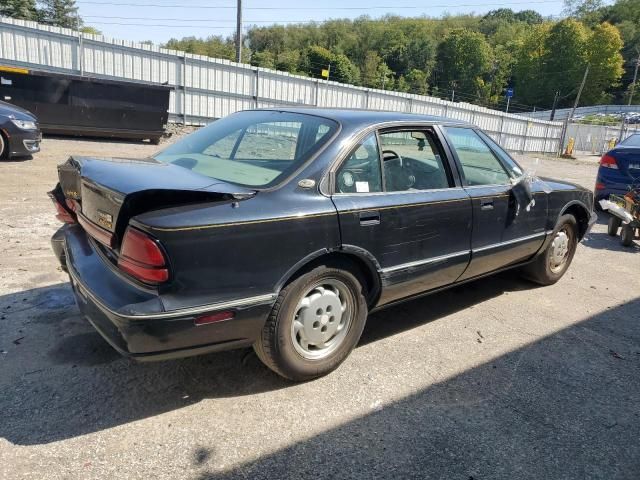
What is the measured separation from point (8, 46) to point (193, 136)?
553 inches

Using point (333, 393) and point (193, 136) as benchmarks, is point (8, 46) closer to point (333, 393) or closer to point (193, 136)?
point (193, 136)

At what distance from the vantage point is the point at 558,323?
4.11 meters

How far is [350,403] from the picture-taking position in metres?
2.80

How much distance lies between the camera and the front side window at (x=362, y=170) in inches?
116

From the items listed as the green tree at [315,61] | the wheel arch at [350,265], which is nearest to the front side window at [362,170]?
the wheel arch at [350,265]

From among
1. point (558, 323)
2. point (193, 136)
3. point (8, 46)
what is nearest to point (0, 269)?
point (193, 136)

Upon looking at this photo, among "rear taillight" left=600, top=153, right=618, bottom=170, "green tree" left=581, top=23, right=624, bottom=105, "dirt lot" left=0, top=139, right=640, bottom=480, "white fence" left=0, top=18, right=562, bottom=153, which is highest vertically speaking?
"green tree" left=581, top=23, right=624, bottom=105

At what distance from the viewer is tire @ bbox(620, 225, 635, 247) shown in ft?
22.5

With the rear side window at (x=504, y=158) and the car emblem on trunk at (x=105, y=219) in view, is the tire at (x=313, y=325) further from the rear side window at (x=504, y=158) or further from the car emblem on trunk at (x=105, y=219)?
the rear side window at (x=504, y=158)

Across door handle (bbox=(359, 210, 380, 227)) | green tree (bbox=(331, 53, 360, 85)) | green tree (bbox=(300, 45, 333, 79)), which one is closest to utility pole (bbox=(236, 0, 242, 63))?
door handle (bbox=(359, 210, 380, 227))

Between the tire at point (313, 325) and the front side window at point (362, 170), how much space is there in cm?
53

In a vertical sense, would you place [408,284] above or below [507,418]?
above

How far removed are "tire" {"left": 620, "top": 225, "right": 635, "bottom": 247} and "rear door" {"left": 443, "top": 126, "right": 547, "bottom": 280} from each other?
3.39 m

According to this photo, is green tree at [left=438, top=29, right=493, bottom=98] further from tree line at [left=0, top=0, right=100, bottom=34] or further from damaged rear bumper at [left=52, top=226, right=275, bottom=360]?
damaged rear bumper at [left=52, top=226, right=275, bottom=360]
